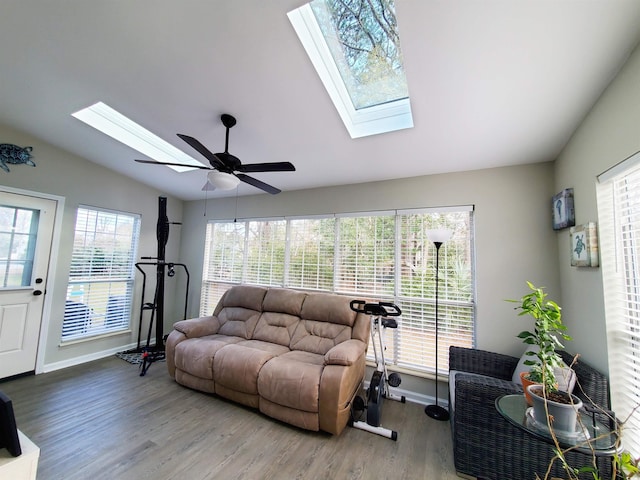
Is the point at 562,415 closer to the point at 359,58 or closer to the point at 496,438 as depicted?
Answer: the point at 496,438

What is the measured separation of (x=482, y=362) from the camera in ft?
8.71

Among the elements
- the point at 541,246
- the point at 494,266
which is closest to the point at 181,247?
the point at 494,266

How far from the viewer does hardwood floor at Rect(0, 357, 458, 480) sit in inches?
77.8

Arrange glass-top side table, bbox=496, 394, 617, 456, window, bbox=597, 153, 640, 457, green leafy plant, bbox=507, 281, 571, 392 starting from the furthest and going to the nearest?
window, bbox=597, 153, 640, 457 → green leafy plant, bbox=507, 281, 571, 392 → glass-top side table, bbox=496, 394, 617, 456

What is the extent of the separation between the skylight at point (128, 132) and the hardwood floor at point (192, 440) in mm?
2520

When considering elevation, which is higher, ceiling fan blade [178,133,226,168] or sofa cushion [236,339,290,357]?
ceiling fan blade [178,133,226,168]

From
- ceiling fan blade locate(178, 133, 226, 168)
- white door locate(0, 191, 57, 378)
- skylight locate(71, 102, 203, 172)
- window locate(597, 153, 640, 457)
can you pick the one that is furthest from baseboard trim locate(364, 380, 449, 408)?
white door locate(0, 191, 57, 378)

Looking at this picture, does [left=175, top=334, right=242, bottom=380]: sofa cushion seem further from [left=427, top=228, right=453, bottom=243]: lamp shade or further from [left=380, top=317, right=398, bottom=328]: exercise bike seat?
[left=427, top=228, right=453, bottom=243]: lamp shade

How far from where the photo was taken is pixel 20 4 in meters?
1.78

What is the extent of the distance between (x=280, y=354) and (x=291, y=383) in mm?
577

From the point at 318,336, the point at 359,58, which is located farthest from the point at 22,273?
the point at 359,58

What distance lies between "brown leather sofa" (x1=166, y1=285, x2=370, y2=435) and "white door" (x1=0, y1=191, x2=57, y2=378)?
179 centimetres

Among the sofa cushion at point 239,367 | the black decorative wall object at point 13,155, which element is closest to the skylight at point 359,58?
the sofa cushion at point 239,367

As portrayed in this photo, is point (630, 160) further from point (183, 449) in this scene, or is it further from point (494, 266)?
point (183, 449)
